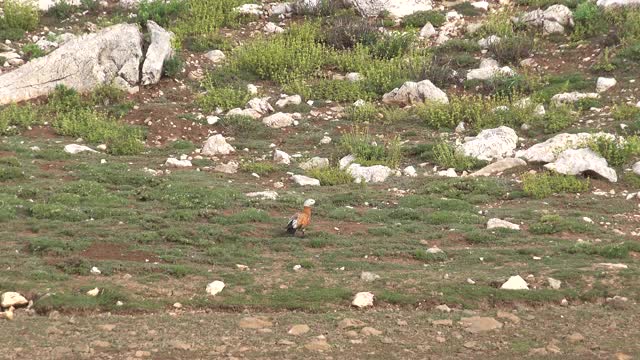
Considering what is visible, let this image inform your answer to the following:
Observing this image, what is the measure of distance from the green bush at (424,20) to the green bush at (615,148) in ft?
30.1

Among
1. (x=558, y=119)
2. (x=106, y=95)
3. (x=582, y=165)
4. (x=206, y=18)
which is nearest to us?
(x=582, y=165)

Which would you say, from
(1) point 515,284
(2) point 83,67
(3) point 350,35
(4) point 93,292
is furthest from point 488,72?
(4) point 93,292

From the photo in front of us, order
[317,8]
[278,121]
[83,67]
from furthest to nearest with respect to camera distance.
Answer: [317,8]
[83,67]
[278,121]

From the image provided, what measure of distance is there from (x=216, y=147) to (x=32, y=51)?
268 inches

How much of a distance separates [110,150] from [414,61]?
26.1 feet

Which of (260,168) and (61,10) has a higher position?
(61,10)

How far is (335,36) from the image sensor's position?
2298 cm

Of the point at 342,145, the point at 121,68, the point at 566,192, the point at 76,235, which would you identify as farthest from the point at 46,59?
the point at 566,192

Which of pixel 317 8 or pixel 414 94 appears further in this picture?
pixel 317 8

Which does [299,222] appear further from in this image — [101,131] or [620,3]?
[620,3]

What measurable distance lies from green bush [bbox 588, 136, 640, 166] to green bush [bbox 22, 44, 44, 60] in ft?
41.5

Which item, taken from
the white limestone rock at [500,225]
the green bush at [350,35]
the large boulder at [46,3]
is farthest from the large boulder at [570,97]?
the large boulder at [46,3]

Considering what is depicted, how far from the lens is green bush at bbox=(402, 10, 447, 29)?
2423 cm

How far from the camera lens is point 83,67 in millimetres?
19688
